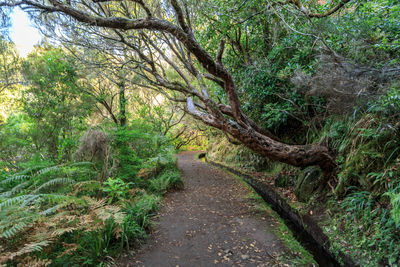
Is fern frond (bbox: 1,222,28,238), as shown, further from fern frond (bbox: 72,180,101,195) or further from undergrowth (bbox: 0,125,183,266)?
fern frond (bbox: 72,180,101,195)

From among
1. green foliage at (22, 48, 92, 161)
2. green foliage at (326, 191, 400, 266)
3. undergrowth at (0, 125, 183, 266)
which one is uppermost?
green foliage at (22, 48, 92, 161)

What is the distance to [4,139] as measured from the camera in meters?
5.41

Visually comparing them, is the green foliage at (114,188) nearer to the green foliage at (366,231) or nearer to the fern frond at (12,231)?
the fern frond at (12,231)

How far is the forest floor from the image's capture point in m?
2.99

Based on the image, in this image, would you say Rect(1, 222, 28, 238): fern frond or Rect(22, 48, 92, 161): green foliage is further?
Rect(22, 48, 92, 161): green foliage

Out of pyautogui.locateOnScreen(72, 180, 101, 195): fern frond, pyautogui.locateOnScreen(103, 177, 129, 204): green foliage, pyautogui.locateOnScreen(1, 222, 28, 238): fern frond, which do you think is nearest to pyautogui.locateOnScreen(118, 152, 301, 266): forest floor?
pyautogui.locateOnScreen(103, 177, 129, 204): green foliage

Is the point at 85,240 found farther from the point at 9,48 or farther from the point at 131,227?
the point at 9,48

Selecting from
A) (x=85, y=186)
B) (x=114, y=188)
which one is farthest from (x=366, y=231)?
(x=85, y=186)

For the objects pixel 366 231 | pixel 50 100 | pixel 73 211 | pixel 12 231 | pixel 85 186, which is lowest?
pixel 366 231

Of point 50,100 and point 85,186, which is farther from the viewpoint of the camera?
point 50,100

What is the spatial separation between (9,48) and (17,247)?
24.1 feet

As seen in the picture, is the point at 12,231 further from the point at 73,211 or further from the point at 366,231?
the point at 366,231

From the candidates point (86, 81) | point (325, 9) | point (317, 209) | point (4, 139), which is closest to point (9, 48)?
point (86, 81)

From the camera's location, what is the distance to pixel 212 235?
12.3ft
